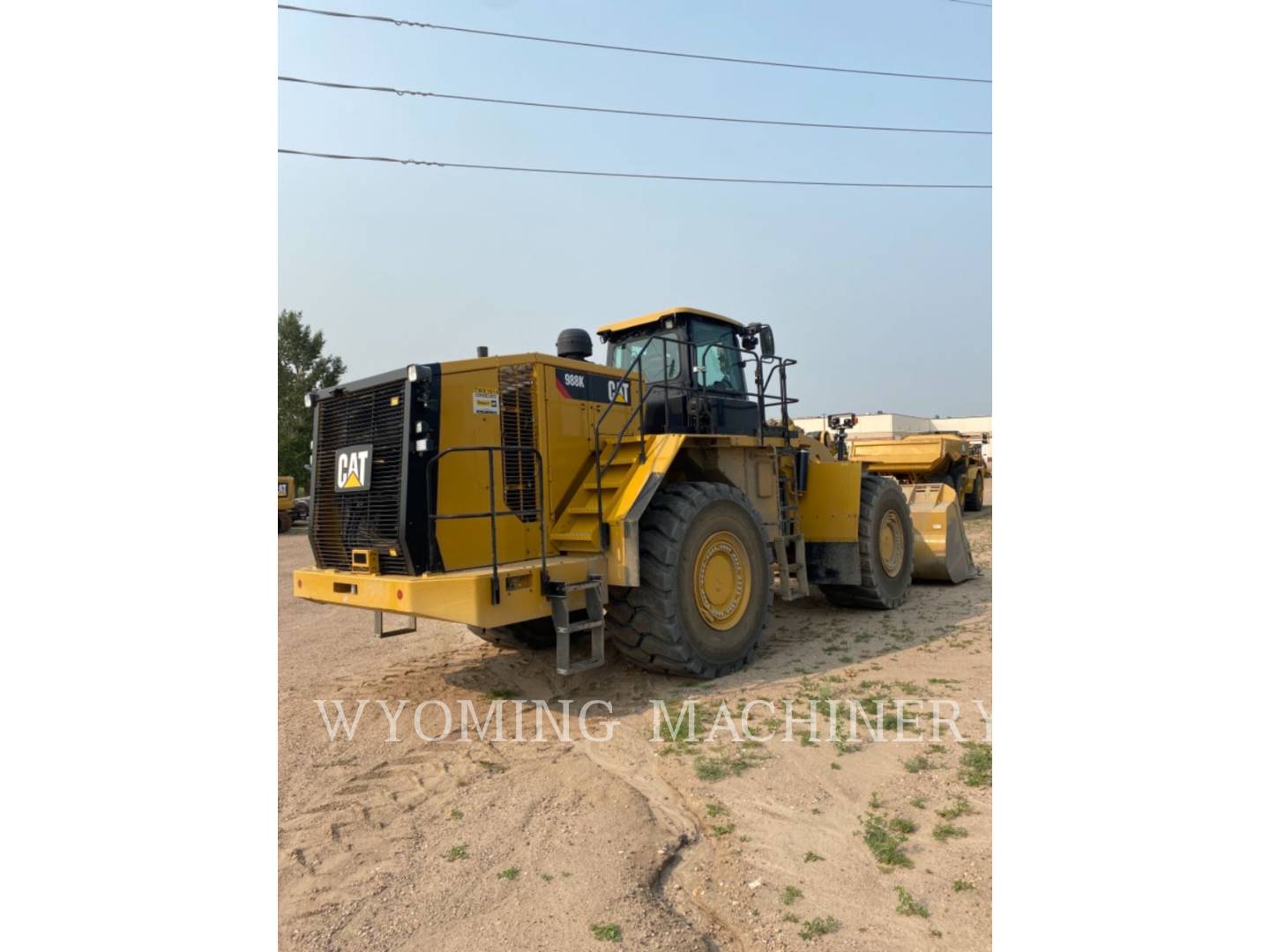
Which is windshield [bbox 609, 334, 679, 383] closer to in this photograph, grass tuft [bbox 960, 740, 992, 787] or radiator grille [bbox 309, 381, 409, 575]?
radiator grille [bbox 309, 381, 409, 575]

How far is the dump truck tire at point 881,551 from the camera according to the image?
27.1ft

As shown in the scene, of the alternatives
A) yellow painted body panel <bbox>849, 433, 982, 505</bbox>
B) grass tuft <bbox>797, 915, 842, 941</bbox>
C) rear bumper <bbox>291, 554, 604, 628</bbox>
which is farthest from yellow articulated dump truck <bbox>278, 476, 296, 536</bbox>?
grass tuft <bbox>797, 915, 842, 941</bbox>

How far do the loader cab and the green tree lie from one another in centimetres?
2422

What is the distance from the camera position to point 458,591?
15.3ft

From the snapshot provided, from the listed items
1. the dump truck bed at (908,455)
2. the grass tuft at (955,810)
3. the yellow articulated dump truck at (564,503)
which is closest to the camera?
the grass tuft at (955,810)

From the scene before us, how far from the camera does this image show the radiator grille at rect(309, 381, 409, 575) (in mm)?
5004

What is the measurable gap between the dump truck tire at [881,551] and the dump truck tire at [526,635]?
3.42m

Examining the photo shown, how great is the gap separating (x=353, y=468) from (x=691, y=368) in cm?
328

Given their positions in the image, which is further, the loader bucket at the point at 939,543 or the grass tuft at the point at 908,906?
the loader bucket at the point at 939,543

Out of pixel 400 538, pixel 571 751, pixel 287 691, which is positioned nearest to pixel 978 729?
pixel 571 751

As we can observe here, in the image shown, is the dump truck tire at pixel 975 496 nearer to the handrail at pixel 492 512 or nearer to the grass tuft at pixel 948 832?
the handrail at pixel 492 512

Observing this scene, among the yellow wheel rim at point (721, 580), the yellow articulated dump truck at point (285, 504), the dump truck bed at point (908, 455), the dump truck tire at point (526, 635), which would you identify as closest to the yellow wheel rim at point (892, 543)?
the yellow wheel rim at point (721, 580)

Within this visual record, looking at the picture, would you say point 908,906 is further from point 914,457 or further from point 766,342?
point 914,457

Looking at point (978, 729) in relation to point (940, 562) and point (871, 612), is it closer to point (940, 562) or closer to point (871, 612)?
point (871, 612)
